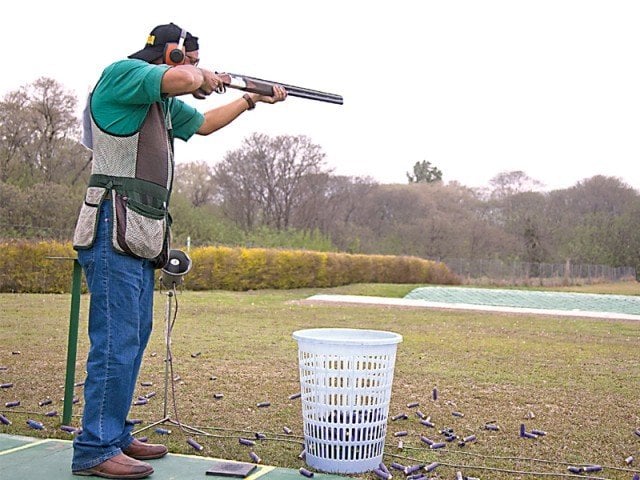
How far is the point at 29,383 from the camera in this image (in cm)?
537

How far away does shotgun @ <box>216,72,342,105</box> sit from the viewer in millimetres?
3506

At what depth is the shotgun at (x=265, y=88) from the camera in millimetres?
3506

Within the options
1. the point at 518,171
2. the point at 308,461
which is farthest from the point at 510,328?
the point at 518,171

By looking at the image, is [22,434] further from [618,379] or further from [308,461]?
[618,379]

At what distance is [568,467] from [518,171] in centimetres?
4597

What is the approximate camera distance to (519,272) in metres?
34.3

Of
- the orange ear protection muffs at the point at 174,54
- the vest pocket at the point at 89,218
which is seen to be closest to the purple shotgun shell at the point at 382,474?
the vest pocket at the point at 89,218

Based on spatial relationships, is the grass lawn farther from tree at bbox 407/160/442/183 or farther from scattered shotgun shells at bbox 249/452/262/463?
tree at bbox 407/160/442/183

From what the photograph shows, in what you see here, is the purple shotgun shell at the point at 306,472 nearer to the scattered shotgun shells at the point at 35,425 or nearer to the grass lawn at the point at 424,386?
the grass lawn at the point at 424,386

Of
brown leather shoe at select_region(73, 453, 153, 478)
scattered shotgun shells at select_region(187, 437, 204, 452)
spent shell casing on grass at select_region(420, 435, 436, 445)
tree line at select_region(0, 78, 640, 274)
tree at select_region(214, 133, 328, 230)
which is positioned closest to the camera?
brown leather shoe at select_region(73, 453, 153, 478)

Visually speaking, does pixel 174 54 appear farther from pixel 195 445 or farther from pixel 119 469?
pixel 195 445

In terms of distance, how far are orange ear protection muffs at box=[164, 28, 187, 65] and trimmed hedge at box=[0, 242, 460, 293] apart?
39.4ft

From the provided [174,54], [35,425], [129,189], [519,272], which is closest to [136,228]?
[129,189]

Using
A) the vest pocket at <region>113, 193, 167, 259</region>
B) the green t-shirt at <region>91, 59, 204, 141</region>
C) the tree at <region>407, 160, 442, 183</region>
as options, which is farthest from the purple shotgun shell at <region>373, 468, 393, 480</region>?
the tree at <region>407, 160, 442, 183</region>
